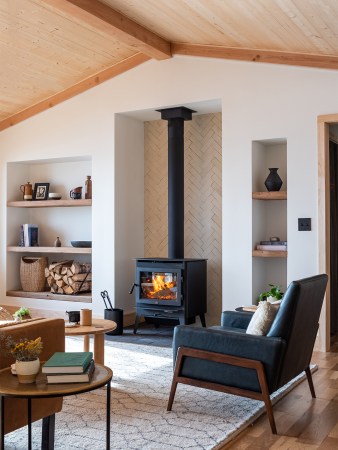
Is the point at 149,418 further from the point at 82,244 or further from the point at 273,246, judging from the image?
the point at 82,244

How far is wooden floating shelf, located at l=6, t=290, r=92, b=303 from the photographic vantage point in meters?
7.06

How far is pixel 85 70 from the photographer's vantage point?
6766 millimetres

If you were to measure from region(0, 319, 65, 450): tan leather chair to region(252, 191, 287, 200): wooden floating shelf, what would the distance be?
10.5ft

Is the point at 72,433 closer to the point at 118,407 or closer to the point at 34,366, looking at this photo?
the point at 118,407

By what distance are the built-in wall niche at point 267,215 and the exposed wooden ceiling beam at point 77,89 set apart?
182cm

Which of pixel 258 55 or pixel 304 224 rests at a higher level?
pixel 258 55

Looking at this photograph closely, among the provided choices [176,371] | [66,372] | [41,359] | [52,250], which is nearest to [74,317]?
[176,371]

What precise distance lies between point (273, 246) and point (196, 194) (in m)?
1.44

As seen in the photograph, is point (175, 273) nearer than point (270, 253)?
No

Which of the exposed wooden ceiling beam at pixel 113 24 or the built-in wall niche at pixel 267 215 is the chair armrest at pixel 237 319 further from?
the exposed wooden ceiling beam at pixel 113 24

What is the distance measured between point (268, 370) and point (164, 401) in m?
0.90

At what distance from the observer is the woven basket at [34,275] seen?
7.63 meters

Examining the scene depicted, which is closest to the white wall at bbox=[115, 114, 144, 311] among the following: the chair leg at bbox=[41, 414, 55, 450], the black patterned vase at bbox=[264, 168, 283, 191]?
the black patterned vase at bbox=[264, 168, 283, 191]

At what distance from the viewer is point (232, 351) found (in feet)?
11.3
